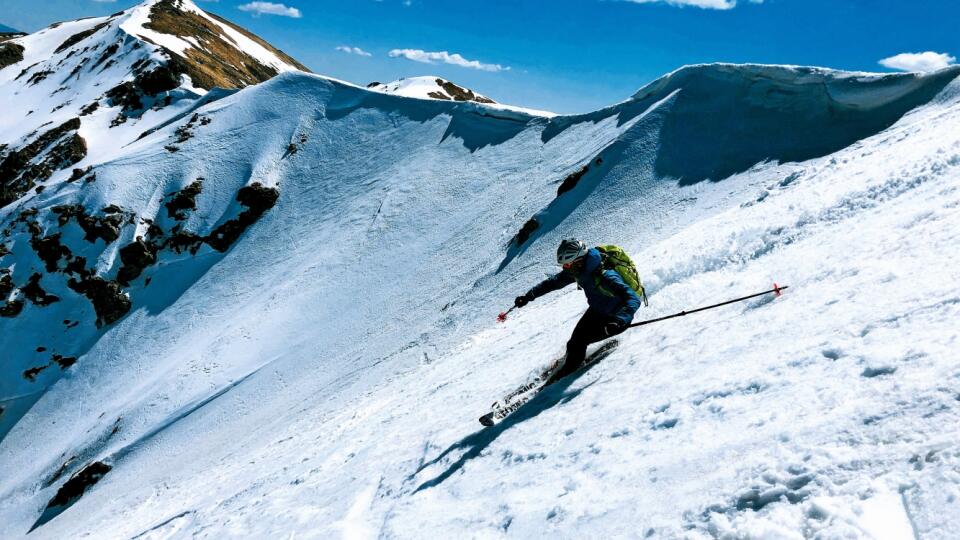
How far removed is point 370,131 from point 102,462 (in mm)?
27938

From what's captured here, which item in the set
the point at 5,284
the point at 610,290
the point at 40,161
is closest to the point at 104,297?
the point at 5,284

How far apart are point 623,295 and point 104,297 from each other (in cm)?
4131

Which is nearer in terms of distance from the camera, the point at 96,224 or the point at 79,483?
the point at 79,483

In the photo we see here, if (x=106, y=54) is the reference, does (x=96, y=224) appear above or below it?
below

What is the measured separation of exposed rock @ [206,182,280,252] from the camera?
4081 cm

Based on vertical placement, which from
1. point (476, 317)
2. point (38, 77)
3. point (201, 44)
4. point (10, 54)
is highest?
point (10, 54)

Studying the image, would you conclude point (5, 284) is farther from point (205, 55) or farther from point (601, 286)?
point (205, 55)

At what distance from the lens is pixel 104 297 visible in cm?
3972

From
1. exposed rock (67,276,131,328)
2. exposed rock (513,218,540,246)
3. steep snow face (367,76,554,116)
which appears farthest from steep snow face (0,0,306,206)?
exposed rock (513,218,540,246)

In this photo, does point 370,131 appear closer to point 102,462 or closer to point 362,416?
point 102,462

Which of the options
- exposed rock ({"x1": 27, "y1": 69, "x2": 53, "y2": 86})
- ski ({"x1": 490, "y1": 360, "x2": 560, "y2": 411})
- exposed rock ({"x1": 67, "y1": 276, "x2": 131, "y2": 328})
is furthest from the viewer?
exposed rock ({"x1": 27, "y1": 69, "x2": 53, "y2": 86})

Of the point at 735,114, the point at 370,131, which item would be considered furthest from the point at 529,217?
the point at 370,131

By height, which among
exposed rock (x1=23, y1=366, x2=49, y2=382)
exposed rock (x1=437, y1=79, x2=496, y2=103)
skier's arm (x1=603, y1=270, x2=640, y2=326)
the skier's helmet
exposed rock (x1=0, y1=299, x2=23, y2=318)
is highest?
exposed rock (x1=437, y1=79, x2=496, y2=103)

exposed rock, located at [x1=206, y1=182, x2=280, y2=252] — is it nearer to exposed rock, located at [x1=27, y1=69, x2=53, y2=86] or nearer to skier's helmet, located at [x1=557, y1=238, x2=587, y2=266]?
skier's helmet, located at [x1=557, y1=238, x2=587, y2=266]
